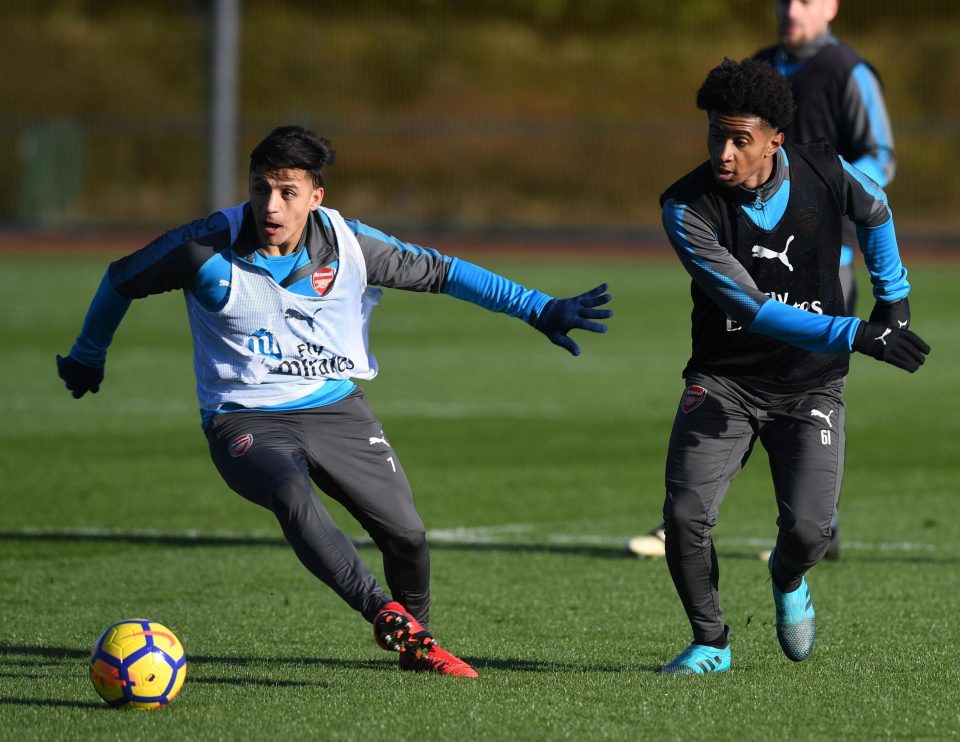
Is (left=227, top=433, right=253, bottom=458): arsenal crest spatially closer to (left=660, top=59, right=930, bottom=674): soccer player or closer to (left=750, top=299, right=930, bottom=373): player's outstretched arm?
(left=660, top=59, right=930, bottom=674): soccer player

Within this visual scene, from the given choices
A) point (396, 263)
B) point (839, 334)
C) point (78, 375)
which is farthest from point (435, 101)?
point (839, 334)

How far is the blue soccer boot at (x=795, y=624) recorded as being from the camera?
19.2ft

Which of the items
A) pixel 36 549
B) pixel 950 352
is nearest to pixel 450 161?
pixel 950 352

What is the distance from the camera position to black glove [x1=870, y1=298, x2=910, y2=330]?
5676mm

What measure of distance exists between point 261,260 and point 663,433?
711cm

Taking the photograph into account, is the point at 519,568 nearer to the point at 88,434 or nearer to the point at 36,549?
the point at 36,549

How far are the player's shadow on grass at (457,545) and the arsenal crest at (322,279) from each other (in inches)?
115

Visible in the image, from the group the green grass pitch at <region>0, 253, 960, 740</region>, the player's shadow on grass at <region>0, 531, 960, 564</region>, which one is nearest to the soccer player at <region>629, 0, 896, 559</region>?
the player's shadow on grass at <region>0, 531, 960, 564</region>

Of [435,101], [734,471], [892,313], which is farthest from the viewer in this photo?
[435,101]

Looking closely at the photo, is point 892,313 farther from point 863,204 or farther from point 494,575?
point 494,575

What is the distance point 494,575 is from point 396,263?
234 cm

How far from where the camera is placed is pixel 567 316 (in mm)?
5770

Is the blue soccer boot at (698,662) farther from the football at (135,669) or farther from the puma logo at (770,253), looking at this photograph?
the football at (135,669)

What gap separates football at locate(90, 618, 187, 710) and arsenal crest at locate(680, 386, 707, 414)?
1.91 m
